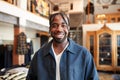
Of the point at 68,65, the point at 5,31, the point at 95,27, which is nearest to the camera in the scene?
the point at 68,65

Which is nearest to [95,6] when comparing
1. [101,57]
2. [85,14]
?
[85,14]

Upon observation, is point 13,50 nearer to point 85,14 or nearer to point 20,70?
point 20,70

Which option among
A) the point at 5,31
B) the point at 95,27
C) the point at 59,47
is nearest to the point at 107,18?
the point at 95,27

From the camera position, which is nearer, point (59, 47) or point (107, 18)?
point (59, 47)

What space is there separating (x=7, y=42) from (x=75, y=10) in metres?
3.96

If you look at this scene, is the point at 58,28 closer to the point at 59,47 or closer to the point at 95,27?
the point at 59,47

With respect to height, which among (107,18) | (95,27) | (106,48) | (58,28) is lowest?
(106,48)

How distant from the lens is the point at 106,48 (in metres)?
7.12

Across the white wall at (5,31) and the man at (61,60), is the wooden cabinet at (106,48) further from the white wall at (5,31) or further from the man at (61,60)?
the man at (61,60)

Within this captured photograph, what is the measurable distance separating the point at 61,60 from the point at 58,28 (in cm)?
21

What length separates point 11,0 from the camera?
4.48 meters

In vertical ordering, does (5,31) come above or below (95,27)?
below

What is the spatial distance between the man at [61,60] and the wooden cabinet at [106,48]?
603 centimetres

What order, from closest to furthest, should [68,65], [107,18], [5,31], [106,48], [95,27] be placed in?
[68,65] → [5,31] → [106,48] → [95,27] → [107,18]
